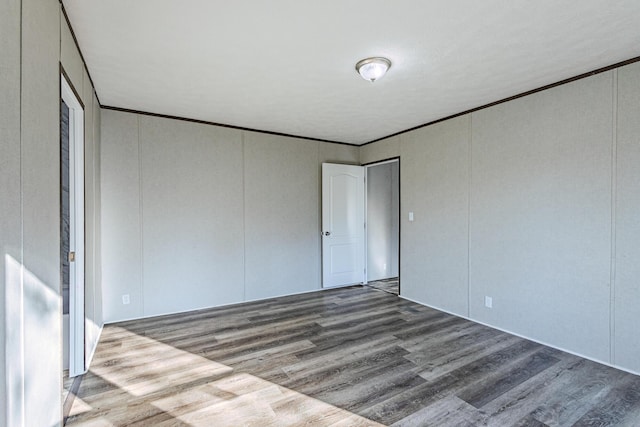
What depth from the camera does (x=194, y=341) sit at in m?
3.20

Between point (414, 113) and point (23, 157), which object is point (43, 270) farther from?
point (414, 113)

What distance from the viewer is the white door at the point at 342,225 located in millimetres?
5211

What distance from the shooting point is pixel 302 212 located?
506 centimetres

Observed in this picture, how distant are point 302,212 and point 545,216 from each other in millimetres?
3238

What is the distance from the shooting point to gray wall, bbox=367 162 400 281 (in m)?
5.86

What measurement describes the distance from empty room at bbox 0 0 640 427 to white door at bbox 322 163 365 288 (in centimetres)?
44

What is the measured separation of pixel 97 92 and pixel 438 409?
168 inches

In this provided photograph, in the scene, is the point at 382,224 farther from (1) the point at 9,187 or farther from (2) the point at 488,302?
(1) the point at 9,187

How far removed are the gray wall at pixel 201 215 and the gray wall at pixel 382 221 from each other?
3.90 feet

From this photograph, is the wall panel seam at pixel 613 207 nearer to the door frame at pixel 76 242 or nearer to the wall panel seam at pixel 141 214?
the door frame at pixel 76 242

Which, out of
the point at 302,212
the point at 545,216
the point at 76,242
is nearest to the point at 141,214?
the point at 76,242

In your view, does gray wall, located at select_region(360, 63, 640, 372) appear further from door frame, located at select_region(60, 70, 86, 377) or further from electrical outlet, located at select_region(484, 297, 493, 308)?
door frame, located at select_region(60, 70, 86, 377)

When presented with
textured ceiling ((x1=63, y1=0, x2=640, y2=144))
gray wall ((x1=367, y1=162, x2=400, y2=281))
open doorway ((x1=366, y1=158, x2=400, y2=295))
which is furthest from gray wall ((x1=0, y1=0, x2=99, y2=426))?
gray wall ((x1=367, y1=162, x2=400, y2=281))

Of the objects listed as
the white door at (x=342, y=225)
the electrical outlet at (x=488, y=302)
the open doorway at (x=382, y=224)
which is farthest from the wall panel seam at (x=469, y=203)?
the white door at (x=342, y=225)
